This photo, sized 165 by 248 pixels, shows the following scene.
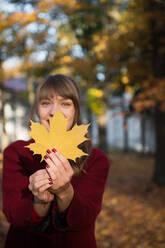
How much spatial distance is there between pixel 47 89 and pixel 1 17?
6.65 metres

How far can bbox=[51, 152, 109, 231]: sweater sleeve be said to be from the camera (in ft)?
4.07

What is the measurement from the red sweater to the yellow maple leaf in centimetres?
31

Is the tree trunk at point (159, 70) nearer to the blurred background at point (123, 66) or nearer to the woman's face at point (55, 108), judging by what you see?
the blurred background at point (123, 66)

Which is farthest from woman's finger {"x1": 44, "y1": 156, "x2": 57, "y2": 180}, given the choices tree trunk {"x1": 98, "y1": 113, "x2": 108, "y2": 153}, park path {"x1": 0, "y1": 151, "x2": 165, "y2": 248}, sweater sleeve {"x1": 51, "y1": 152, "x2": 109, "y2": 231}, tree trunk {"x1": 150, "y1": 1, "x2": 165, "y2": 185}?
tree trunk {"x1": 98, "y1": 113, "x2": 108, "y2": 153}

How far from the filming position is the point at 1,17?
6977 millimetres

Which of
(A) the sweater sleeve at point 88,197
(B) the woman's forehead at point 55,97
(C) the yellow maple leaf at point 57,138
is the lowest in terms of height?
(A) the sweater sleeve at point 88,197

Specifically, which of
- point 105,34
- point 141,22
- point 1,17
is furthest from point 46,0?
point 141,22

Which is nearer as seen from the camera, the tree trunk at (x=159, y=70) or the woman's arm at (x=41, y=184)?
the woman's arm at (x=41, y=184)

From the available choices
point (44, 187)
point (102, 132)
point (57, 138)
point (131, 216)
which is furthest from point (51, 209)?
point (102, 132)

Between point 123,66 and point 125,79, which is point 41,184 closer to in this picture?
point 123,66

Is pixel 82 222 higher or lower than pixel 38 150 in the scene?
lower

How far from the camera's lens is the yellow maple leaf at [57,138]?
3.48ft

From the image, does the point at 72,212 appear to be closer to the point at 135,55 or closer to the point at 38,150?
the point at 38,150

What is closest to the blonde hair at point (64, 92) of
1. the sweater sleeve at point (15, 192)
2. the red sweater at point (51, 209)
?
the red sweater at point (51, 209)
